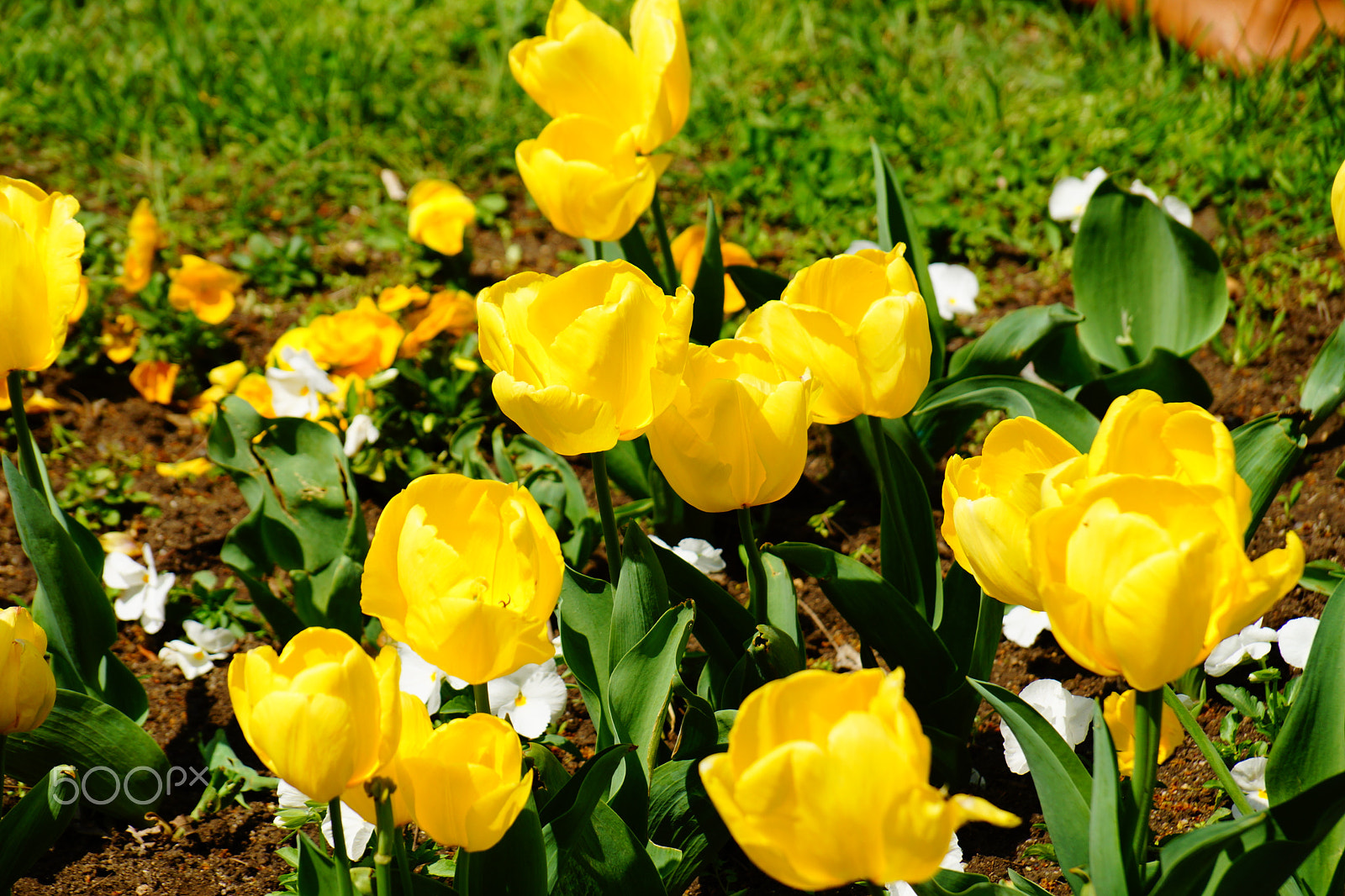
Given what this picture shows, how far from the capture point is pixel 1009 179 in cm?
284

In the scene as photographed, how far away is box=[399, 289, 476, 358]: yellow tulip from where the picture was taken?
2.35 m

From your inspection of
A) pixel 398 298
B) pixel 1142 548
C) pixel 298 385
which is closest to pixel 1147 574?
pixel 1142 548

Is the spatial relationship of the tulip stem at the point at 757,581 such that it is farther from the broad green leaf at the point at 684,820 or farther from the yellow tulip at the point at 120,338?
the yellow tulip at the point at 120,338

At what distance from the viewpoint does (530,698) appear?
1.53 m

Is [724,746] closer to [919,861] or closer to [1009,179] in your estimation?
[919,861]

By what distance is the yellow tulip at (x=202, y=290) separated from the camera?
2.52 meters

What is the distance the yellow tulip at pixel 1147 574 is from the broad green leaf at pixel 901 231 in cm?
110

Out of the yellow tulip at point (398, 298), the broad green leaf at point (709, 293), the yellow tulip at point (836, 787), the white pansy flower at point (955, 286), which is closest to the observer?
the yellow tulip at point (836, 787)

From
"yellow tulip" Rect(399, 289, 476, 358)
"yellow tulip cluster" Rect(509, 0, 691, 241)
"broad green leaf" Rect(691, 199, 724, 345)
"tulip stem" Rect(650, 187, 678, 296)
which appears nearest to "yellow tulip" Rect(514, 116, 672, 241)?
"yellow tulip cluster" Rect(509, 0, 691, 241)

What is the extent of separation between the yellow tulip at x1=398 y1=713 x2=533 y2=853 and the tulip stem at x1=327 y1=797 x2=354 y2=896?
0.07 m

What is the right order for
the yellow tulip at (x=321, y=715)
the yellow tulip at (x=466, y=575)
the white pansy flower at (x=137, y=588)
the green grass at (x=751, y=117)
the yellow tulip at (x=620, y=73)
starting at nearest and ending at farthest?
the yellow tulip at (x=321, y=715) < the yellow tulip at (x=466, y=575) < the yellow tulip at (x=620, y=73) < the white pansy flower at (x=137, y=588) < the green grass at (x=751, y=117)

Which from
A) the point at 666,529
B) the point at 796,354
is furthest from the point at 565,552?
the point at 796,354

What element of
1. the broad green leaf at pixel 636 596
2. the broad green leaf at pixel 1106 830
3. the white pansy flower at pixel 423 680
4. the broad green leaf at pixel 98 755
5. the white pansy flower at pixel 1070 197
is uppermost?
the broad green leaf at pixel 1106 830

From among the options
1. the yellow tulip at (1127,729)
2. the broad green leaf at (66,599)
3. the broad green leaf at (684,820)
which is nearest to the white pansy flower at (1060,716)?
the yellow tulip at (1127,729)
